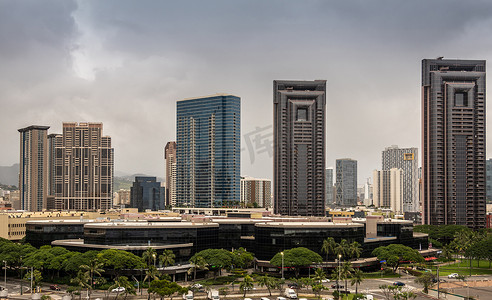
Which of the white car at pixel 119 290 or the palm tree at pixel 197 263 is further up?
the palm tree at pixel 197 263

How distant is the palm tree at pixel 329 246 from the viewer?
483ft

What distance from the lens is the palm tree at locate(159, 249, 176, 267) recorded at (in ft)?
419

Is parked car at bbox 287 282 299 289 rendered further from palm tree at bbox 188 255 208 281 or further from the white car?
the white car

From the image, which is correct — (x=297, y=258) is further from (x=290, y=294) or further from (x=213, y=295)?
(x=213, y=295)

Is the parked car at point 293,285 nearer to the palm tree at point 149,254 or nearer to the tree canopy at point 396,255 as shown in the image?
the palm tree at point 149,254

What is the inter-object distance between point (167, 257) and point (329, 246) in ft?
146

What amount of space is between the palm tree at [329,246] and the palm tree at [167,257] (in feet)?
135

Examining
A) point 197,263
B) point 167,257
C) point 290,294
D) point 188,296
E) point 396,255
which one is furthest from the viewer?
point 396,255

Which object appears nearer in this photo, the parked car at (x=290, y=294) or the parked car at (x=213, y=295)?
the parked car at (x=213, y=295)

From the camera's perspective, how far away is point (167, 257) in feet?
421

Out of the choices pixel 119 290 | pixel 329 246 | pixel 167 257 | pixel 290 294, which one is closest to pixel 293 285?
pixel 290 294

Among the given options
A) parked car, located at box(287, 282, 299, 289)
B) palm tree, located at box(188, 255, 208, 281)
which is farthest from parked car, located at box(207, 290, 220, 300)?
parked car, located at box(287, 282, 299, 289)

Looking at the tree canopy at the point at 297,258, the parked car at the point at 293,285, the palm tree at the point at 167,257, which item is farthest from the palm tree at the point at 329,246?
the palm tree at the point at 167,257

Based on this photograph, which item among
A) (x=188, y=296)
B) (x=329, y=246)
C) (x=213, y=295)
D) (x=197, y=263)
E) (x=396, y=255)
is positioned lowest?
(x=188, y=296)
